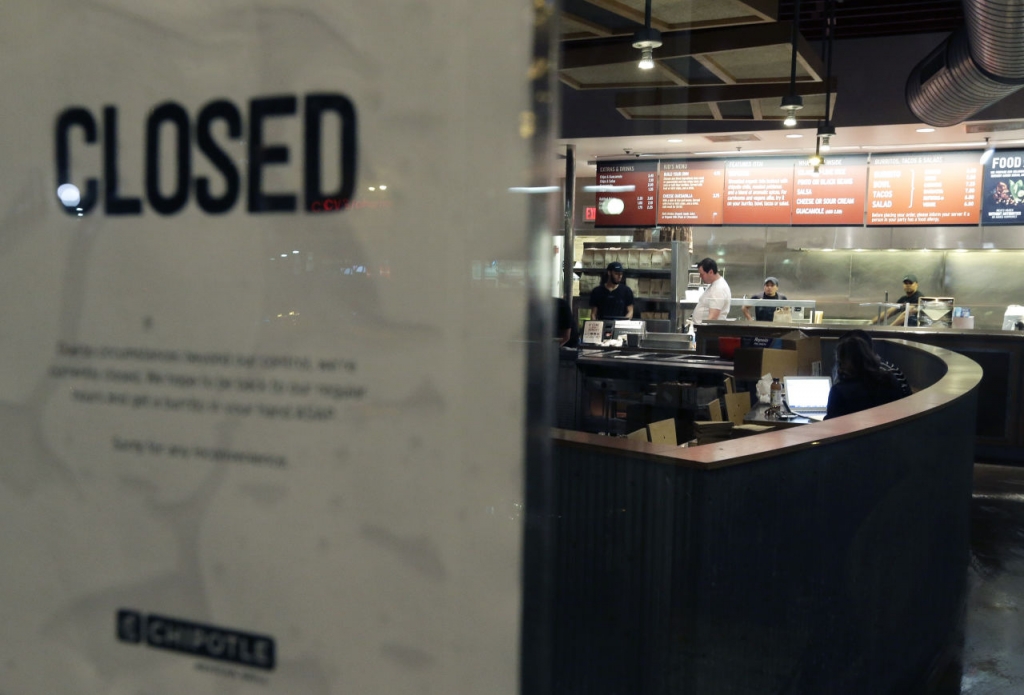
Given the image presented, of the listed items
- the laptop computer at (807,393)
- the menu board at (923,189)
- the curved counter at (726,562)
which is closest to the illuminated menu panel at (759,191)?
the menu board at (923,189)

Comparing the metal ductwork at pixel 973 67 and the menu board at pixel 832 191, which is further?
the menu board at pixel 832 191

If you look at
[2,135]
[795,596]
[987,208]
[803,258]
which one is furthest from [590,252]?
[2,135]

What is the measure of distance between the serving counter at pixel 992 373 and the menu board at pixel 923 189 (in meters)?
1.81

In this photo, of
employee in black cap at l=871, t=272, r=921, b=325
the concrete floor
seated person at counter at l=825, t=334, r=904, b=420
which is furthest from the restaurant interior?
seated person at counter at l=825, t=334, r=904, b=420

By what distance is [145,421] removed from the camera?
2.49ft

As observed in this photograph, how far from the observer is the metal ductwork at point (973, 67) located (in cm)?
460

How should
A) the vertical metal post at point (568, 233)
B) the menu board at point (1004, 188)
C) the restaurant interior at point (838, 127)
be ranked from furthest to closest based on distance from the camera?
the vertical metal post at point (568, 233) < the menu board at point (1004, 188) < the restaurant interior at point (838, 127)

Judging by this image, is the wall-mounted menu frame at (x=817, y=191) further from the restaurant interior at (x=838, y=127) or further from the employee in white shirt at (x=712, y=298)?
the employee in white shirt at (x=712, y=298)

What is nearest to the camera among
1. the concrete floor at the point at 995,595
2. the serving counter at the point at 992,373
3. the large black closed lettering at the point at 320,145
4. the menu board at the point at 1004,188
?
the large black closed lettering at the point at 320,145

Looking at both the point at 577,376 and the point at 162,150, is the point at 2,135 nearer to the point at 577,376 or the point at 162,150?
the point at 162,150

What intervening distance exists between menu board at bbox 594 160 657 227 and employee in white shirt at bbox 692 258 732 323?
1404 millimetres

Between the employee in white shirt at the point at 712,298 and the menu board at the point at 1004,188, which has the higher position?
the menu board at the point at 1004,188

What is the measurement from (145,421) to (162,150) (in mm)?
234

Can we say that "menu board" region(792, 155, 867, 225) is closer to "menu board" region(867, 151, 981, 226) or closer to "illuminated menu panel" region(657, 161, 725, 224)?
"menu board" region(867, 151, 981, 226)
